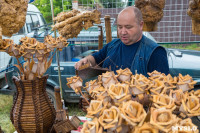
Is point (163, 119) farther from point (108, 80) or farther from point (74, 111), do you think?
point (74, 111)

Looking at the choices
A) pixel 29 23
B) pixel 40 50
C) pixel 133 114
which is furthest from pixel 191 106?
pixel 29 23

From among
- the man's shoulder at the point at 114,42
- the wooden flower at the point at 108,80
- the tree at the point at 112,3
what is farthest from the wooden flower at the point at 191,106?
the tree at the point at 112,3

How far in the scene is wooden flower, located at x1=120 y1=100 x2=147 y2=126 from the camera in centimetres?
44

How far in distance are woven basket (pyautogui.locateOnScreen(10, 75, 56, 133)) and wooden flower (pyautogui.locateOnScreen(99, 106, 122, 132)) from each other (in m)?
0.67

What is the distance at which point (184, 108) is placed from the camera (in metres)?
0.48

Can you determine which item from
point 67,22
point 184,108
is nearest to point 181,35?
point 67,22

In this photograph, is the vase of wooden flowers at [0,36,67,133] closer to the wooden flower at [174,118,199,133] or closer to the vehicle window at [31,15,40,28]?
the wooden flower at [174,118,199,133]

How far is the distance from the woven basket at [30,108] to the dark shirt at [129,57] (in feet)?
2.05

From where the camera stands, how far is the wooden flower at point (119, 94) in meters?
0.53

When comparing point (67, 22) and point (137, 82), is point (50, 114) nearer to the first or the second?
point (137, 82)

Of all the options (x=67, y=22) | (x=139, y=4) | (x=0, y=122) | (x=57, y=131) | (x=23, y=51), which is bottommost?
(x=0, y=122)

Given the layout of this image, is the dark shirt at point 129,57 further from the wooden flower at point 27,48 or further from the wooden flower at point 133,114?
the wooden flower at point 133,114

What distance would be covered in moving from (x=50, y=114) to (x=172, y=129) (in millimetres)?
815

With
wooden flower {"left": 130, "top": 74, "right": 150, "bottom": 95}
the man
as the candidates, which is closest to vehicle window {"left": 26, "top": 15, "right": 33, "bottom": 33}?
the man
